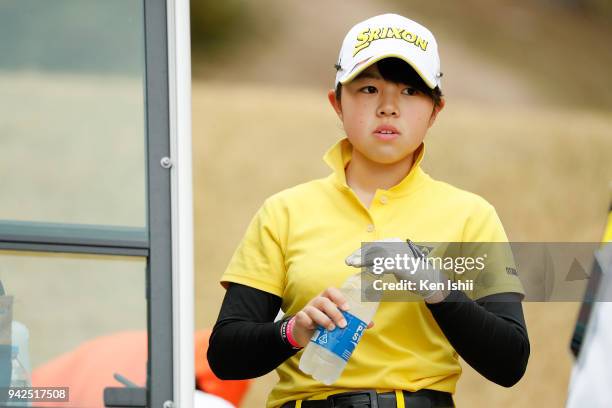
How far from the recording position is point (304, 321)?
7.25 feet

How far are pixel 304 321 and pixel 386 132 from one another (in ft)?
1.41

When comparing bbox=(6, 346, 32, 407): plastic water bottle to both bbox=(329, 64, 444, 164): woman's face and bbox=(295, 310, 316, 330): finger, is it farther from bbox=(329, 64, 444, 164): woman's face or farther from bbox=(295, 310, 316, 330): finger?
bbox=(329, 64, 444, 164): woman's face

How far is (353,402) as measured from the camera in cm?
230

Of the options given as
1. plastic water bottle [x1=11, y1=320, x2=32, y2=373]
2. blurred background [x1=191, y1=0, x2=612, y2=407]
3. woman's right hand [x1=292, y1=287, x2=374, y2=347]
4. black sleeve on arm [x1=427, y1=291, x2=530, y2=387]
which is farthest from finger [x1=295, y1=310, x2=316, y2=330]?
blurred background [x1=191, y1=0, x2=612, y2=407]

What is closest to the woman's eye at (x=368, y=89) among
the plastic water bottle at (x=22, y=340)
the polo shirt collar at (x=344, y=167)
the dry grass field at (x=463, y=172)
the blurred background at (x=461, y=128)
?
the polo shirt collar at (x=344, y=167)

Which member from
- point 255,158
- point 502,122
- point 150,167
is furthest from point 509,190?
point 150,167

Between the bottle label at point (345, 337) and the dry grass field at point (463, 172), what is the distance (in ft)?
16.8

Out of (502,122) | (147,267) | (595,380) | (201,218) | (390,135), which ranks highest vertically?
(502,122)

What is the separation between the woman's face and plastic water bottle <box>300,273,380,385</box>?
0.28 meters

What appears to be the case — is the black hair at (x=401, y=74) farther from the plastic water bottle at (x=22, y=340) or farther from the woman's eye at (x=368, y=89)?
the plastic water bottle at (x=22, y=340)

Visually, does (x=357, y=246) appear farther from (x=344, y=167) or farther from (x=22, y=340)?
(x=22, y=340)

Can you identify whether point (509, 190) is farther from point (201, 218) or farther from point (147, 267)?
point (147, 267)

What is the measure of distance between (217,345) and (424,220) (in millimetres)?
461

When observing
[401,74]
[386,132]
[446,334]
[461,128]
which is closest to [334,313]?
[446,334]
